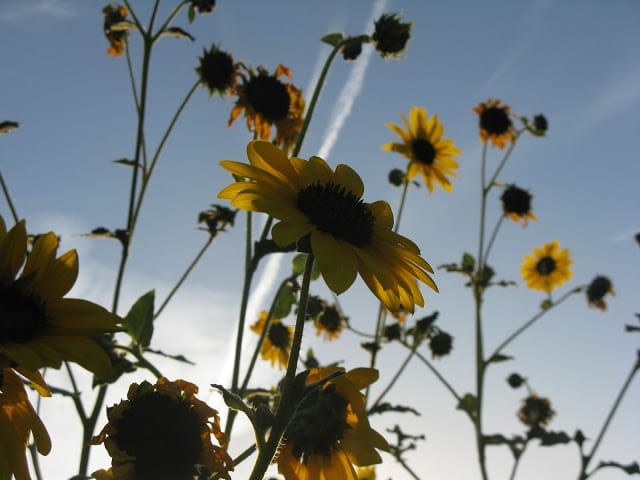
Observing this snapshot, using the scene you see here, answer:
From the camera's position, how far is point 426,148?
420 cm

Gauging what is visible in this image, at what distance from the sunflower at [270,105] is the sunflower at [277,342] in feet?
4.73

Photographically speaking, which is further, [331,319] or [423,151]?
[331,319]

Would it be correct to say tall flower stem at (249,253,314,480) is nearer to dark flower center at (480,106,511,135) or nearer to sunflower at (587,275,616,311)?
dark flower center at (480,106,511,135)

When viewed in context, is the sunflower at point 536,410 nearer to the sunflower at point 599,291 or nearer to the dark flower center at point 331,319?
the sunflower at point 599,291

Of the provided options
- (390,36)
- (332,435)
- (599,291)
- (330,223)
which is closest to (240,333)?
(332,435)

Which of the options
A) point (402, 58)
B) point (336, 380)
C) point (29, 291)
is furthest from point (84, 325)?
point (402, 58)

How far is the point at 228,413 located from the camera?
1.63 meters

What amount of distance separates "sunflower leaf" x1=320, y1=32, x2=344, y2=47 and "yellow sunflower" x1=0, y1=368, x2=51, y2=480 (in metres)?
1.77

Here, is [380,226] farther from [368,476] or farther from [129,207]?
[368,476]

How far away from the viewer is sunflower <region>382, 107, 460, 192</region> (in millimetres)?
4051

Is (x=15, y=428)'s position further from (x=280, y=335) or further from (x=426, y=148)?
(x=426, y=148)

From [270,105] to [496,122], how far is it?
2.58 metres

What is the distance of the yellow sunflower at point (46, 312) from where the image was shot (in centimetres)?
78

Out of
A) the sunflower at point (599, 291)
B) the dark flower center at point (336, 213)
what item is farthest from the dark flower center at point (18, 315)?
the sunflower at point (599, 291)
